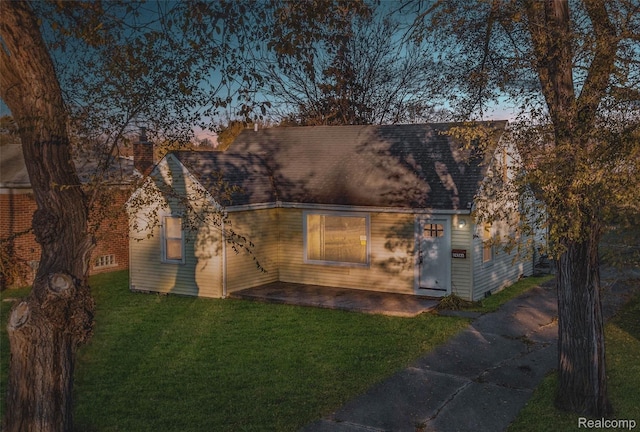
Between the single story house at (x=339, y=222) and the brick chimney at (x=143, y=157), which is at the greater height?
the brick chimney at (x=143, y=157)

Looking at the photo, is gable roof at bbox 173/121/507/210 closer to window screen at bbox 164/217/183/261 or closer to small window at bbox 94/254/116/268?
window screen at bbox 164/217/183/261

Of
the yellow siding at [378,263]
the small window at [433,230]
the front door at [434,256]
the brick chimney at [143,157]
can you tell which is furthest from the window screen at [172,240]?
the small window at [433,230]

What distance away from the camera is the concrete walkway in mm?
9062

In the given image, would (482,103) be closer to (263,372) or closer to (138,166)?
(263,372)

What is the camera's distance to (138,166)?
24250 mm

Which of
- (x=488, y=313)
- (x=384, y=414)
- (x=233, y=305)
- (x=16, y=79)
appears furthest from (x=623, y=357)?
(x=16, y=79)

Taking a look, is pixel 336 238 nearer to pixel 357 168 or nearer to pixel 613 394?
pixel 357 168

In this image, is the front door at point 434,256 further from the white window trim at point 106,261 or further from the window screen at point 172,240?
the white window trim at point 106,261

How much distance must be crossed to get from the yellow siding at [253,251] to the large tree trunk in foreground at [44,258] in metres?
10.8

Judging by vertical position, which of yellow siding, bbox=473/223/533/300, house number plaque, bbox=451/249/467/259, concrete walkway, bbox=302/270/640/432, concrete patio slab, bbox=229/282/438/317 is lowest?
concrete walkway, bbox=302/270/640/432

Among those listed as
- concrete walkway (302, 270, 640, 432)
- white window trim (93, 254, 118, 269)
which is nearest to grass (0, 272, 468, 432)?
concrete walkway (302, 270, 640, 432)

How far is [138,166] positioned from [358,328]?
1317 cm

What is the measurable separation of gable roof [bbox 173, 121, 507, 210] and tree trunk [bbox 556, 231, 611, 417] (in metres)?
7.83

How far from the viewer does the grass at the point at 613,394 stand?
29.3 feet
